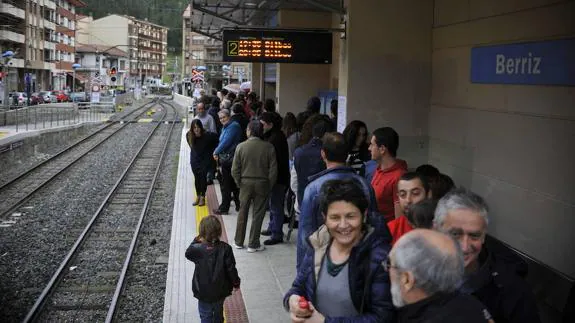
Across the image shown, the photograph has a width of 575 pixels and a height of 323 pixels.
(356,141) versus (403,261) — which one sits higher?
(356,141)

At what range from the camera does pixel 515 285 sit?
3107 millimetres

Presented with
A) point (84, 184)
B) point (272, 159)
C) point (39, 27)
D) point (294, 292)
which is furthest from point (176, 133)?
point (39, 27)

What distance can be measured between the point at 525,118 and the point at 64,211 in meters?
10.3

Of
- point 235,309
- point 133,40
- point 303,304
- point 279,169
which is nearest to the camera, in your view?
point 303,304

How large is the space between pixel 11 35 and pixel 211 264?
6969cm

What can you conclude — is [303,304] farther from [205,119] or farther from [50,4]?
[50,4]

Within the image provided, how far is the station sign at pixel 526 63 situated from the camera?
6.13m

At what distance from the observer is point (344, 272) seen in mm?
3141

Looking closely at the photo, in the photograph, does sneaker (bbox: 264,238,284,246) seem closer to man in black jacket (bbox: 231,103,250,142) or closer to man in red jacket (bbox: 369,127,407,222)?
man in black jacket (bbox: 231,103,250,142)

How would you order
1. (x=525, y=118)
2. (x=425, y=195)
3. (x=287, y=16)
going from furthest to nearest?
(x=287, y=16)
(x=525, y=118)
(x=425, y=195)

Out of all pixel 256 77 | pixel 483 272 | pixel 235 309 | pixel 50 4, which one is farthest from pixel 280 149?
pixel 50 4

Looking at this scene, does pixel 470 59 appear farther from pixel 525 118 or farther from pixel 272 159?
pixel 272 159

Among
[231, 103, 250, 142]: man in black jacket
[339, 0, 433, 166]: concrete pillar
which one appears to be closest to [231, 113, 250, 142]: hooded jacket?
[231, 103, 250, 142]: man in black jacket

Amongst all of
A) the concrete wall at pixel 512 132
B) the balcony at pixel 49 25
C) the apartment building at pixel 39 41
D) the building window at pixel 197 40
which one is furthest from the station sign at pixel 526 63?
the building window at pixel 197 40
